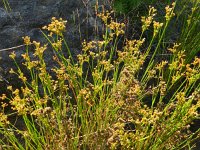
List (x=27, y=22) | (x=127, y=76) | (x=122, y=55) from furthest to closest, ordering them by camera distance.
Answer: (x=27, y=22) → (x=122, y=55) → (x=127, y=76)

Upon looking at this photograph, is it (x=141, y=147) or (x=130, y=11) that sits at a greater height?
(x=130, y=11)

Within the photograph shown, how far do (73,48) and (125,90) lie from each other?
1.19 metres

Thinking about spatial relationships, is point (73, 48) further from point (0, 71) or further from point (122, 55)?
point (122, 55)

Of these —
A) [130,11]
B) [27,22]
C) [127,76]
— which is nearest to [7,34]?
[27,22]

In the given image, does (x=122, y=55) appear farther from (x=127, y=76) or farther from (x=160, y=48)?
(x=160, y=48)

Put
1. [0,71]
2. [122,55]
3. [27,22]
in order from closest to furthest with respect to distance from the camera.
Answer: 1. [122,55]
2. [0,71]
3. [27,22]

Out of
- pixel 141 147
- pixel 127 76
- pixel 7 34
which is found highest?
pixel 127 76

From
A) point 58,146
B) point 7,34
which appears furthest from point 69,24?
point 58,146

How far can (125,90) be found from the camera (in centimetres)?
228

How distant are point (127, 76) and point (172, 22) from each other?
1.72 meters

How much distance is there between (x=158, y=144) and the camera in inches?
98.7

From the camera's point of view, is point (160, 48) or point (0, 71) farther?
point (160, 48)

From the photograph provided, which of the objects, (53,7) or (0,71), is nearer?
(0,71)

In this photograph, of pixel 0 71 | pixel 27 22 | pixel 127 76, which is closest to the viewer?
pixel 127 76
